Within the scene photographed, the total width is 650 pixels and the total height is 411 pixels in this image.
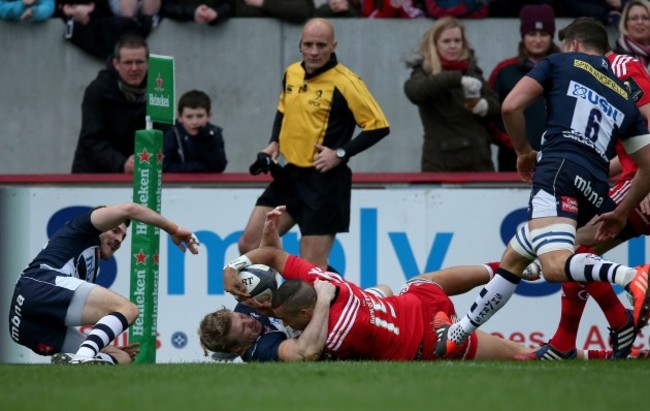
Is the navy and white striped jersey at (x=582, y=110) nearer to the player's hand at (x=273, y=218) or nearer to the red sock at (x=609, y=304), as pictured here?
the red sock at (x=609, y=304)

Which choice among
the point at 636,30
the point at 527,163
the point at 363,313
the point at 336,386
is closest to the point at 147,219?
the point at 363,313

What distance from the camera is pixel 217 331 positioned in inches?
449

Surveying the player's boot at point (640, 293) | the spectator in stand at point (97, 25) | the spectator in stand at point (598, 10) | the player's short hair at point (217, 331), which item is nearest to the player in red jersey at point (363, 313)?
the player's short hair at point (217, 331)

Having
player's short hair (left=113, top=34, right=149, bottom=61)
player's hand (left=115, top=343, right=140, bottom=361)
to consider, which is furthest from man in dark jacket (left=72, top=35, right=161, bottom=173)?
player's hand (left=115, top=343, right=140, bottom=361)

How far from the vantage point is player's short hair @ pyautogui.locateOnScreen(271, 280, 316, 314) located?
10938 mm

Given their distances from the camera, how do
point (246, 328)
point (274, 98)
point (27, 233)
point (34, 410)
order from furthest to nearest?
point (274, 98), point (27, 233), point (246, 328), point (34, 410)

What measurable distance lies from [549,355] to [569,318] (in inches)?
11.9

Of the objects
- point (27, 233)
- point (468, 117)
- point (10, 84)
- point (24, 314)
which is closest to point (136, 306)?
point (24, 314)

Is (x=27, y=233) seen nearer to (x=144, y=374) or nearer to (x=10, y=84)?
(x=10, y=84)

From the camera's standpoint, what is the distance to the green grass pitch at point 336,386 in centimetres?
816

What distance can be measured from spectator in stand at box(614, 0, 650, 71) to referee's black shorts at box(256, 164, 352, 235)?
2.99 m

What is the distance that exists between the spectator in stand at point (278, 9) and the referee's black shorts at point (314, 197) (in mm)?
3090

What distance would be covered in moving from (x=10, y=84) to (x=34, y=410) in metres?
8.71

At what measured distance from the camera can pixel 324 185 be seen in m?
13.2
